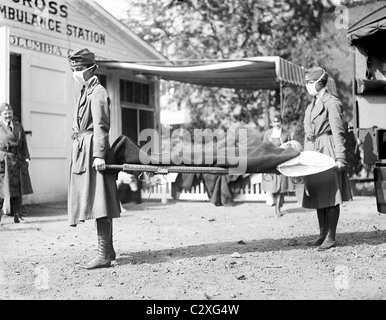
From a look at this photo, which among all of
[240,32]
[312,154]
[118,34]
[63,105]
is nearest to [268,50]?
[240,32]

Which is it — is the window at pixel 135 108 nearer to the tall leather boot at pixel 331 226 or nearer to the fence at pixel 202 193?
the fence at pixel 202 193

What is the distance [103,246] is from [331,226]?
2.67 meters

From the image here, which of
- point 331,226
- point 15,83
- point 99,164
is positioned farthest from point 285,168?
point 15,83

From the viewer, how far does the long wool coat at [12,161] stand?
8.29 m

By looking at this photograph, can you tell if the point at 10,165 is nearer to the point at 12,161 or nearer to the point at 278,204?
the point at 12,161

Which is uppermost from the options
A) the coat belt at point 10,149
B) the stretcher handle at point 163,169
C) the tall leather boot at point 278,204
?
the coat belt at point 10,149

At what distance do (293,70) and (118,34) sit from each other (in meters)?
4.89

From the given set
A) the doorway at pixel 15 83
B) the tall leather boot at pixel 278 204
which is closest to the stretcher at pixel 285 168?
the tall leather boot at pixel 278 204

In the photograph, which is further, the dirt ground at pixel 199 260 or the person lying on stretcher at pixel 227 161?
the person lying on stretcher at pixel 227 161

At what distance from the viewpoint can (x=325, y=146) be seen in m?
5.55

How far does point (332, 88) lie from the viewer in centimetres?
1234

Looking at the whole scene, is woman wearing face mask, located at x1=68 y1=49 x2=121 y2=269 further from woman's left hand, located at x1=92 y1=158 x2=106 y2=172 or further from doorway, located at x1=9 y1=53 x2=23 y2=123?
doorway, located at x1=9 y1=53 x2=23 y2=123

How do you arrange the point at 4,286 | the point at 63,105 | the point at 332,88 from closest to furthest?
the point at 4,286
the point at 63,105
the point at 332,88
